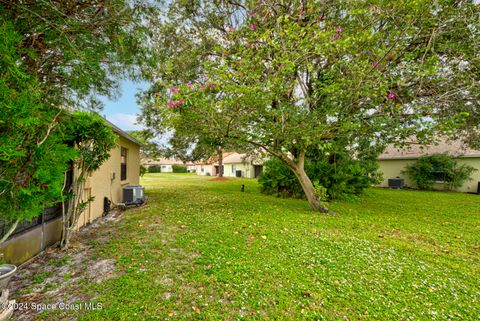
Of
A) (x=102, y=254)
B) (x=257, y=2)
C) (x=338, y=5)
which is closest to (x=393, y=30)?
(x=338, y=5)

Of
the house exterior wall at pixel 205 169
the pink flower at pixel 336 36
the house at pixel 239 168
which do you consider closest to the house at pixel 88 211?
the pink flower at pixel 336 36

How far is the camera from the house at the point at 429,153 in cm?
1320

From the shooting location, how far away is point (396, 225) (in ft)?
18.9

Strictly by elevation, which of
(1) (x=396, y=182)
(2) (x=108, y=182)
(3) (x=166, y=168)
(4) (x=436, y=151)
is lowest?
(1) (x=396, y=182)

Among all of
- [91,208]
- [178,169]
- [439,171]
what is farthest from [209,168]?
[91,208]

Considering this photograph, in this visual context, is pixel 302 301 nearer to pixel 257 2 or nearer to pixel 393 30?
pixel 393 30

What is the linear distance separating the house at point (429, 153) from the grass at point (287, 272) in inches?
431

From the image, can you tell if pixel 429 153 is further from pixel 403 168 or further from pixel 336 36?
pixel 336 36

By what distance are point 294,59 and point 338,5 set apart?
2.73m

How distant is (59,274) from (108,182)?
4462 millimetres

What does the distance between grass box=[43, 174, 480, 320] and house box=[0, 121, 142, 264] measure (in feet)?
3.72

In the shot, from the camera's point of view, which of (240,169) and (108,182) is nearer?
(108,182)

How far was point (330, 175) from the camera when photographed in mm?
9805

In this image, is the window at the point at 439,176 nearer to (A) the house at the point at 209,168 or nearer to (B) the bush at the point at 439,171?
(B) the bush at the point at 439,171
